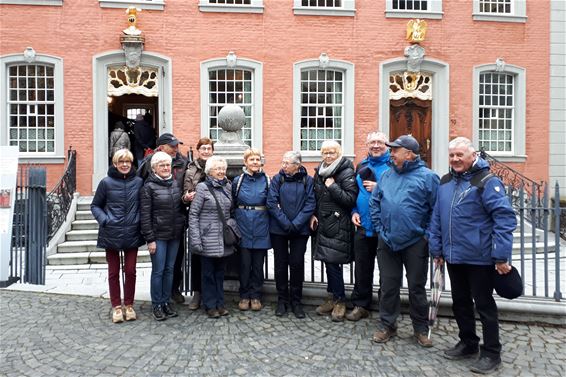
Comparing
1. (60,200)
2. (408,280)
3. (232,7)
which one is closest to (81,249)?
(60,200)

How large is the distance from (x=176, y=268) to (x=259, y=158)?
5.71 feet

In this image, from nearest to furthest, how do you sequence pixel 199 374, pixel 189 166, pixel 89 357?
pixel 199 374 < pixel 89 357 < pixel 189 166

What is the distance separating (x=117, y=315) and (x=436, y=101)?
11.3 m

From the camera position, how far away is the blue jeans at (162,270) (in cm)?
543

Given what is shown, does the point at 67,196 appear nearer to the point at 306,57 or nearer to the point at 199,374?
the point at 306,57

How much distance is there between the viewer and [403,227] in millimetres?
4598

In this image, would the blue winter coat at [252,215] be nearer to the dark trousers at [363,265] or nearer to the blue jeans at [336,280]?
the blue jeans at [336,280]

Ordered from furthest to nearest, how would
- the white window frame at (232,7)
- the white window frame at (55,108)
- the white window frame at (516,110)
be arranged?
the white window frame at (516,110) → the white window frame at (232,7) → the white window frame at (55,108)

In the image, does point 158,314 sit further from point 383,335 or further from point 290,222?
point 383,335

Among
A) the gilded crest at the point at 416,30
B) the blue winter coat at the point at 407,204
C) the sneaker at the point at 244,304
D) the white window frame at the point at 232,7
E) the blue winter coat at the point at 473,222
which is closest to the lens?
the blue winter coat at the point at 473,222

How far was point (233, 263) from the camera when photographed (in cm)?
631

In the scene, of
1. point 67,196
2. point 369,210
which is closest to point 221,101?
point 67,196

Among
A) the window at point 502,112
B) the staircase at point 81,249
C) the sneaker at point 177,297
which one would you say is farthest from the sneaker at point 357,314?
the window at point 502,112

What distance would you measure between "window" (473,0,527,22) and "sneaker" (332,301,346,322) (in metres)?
11.4
